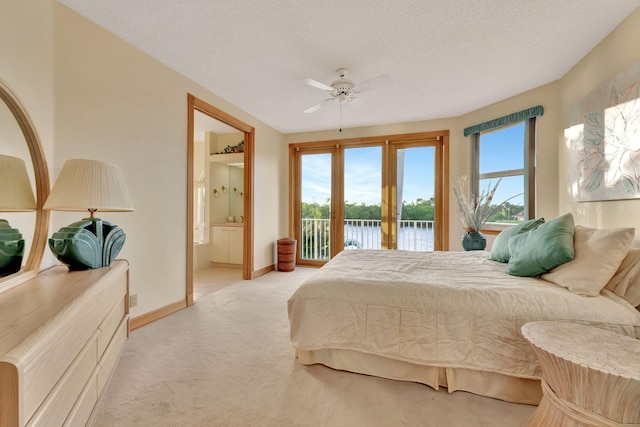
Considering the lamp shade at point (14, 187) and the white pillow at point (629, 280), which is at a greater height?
the lamp shade at point (14, 187)

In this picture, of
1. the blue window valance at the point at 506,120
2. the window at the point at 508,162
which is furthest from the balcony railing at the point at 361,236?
the blue window valance at the point at 506,120

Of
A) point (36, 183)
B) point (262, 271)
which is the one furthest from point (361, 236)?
point (36, 183)

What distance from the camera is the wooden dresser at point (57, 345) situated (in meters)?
0.70

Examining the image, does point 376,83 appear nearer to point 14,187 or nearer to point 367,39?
point 367,39

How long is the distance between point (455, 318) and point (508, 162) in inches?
122

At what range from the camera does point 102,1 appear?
1969mm

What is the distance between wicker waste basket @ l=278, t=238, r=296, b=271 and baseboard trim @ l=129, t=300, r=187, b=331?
2012 mm

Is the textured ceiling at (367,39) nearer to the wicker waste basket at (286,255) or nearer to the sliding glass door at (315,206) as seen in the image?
the sliding glass door at (315,206)

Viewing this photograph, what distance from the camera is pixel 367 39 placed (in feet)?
7.74

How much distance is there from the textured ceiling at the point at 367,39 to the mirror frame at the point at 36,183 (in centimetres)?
107

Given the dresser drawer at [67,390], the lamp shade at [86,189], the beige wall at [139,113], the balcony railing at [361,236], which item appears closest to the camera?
the dresser drawer at [67,390]

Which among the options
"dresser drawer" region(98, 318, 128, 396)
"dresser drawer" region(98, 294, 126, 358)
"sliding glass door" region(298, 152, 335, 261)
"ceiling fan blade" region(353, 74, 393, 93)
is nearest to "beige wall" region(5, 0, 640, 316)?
"dresser drawer" region(98, 294, 126, 358)

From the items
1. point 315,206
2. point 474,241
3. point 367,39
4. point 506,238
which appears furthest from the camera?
point 315,206

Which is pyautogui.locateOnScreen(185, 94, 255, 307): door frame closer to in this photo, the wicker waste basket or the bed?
the wicker waste basket
